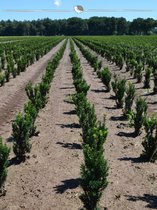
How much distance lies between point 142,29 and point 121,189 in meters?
161

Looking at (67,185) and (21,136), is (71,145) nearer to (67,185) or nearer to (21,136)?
(21,136)

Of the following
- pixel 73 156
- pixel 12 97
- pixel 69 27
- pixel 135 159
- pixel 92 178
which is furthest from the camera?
pixel 69 27

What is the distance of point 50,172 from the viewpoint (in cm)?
809

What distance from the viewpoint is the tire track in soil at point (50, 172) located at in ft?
22.3

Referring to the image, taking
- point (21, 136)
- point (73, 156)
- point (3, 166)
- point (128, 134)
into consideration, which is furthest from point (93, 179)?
point (128, 134)

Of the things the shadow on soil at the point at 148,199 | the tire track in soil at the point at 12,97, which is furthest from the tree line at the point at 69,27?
the shadow on soil at the point at 148,199

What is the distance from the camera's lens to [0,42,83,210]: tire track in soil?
6.80m

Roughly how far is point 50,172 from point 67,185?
74 centimetres

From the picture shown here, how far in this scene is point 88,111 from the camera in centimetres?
1041

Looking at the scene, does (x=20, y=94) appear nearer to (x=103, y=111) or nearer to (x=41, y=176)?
(x=103, y=111)

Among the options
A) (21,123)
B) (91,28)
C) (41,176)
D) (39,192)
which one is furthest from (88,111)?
(91,28)

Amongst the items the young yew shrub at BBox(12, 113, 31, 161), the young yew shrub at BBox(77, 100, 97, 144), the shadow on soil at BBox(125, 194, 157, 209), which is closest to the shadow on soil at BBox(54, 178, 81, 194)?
the shadow on soil at BBox(125, 194, 157, 209)

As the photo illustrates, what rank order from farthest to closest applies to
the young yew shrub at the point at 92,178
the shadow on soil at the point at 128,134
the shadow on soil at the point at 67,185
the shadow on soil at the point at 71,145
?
the shadow on soil at the point at 128,134
the shadow on soil at the point at 71,145
the shadow on soil at the point at 67,185
the young yew shrub at the point at 92,178

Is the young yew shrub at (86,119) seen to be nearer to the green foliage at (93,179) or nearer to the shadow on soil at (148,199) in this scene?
the shadow on soil at (148,199)
